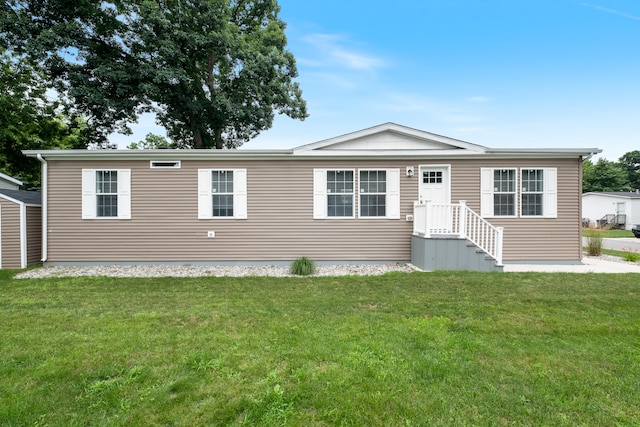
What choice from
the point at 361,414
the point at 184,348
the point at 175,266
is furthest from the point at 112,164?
the point at 361,414

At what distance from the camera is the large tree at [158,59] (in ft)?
39.1

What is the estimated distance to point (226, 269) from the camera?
727 centimetres

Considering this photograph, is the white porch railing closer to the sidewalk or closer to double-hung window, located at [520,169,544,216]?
the sidewalk

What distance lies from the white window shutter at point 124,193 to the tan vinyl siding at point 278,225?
0.10 metres

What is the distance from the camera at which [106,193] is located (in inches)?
305

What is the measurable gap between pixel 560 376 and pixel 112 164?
9.23m

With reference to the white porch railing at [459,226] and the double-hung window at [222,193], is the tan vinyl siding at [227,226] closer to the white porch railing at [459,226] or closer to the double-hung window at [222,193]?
the double-hung window at [222,193]

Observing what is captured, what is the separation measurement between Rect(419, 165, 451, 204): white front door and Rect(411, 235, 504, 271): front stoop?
1420 mm

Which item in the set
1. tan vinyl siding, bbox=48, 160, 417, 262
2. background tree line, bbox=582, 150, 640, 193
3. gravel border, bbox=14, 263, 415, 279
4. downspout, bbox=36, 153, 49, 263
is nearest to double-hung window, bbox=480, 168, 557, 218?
tan vinyl siding, bbox=48, 160, 417, 262

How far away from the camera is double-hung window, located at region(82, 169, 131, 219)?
25.2 feet

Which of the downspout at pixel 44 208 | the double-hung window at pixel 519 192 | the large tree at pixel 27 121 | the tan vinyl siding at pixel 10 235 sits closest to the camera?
the tan vinyl siding at pixel 10 235

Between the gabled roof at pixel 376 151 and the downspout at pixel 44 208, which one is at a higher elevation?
the gabled roof at pixel 376 151

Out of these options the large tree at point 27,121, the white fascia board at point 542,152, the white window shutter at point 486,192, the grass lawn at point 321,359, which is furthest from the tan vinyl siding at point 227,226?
the large tree at point 27,121

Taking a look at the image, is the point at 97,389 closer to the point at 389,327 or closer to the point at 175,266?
the point at 389,327
